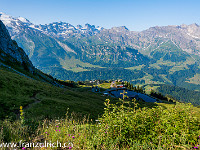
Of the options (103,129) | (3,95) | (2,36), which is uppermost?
(2,36)

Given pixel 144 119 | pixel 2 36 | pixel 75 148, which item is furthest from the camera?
pixel 2 36

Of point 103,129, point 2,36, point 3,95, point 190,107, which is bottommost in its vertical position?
point 3,95

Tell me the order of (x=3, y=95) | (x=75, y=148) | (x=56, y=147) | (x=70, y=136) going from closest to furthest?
(x=75, y=148)
(x=56, y=147)
(x=70, y=136)
(x=3, y=95)

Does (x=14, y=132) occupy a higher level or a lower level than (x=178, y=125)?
lower

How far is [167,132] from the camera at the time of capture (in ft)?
25.4

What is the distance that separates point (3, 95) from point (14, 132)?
21.3 metres

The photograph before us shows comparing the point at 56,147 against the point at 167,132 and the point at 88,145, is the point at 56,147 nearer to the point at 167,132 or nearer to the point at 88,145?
the point at 88,145

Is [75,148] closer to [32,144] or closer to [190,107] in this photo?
[32,144]

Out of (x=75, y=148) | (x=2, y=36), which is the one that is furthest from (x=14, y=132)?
(x=2, y=36)

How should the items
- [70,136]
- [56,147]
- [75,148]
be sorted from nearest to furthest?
1. [75,148]
2. [56,147]
3. [70,136]

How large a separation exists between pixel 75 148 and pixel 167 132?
5.09m

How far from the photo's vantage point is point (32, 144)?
792cm

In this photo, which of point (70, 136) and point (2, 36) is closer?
point (70, 136)

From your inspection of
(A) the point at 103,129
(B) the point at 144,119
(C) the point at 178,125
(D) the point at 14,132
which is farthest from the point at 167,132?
(D) the point at 14,132
